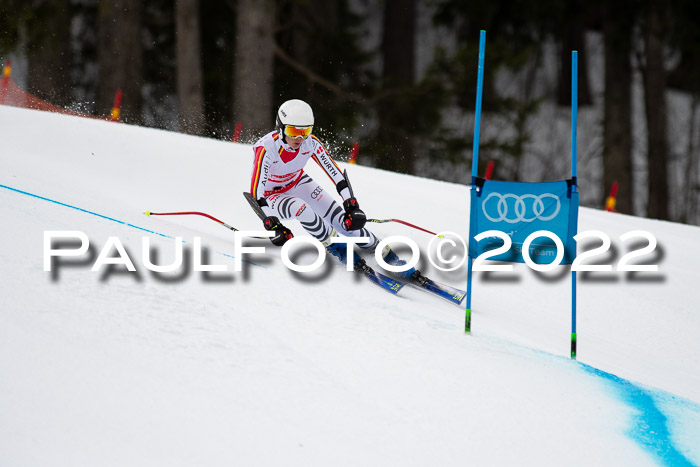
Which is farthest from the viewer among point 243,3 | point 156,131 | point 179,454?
point 243,3

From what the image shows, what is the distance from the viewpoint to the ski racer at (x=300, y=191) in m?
5.82

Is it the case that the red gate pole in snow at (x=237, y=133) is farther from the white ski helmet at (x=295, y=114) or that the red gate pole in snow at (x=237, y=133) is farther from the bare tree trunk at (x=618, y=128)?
the bare tree trunk at (x=618, y=128)

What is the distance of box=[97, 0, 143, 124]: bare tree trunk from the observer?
615 inches

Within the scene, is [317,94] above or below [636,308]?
above

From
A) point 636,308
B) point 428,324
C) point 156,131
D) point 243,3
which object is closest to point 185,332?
point 428,324

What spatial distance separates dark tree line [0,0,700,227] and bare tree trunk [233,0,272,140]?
0.08 ft

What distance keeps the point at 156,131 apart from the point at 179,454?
9.15 m

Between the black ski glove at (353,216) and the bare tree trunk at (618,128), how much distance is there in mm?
10600

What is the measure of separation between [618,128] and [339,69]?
5.84 meters

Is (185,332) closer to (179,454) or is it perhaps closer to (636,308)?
(179,454)

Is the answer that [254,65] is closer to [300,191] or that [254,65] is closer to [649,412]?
[300,191]

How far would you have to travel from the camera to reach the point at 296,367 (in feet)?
12.3

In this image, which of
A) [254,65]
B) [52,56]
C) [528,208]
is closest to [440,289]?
[528,208]

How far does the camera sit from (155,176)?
31.2ft
